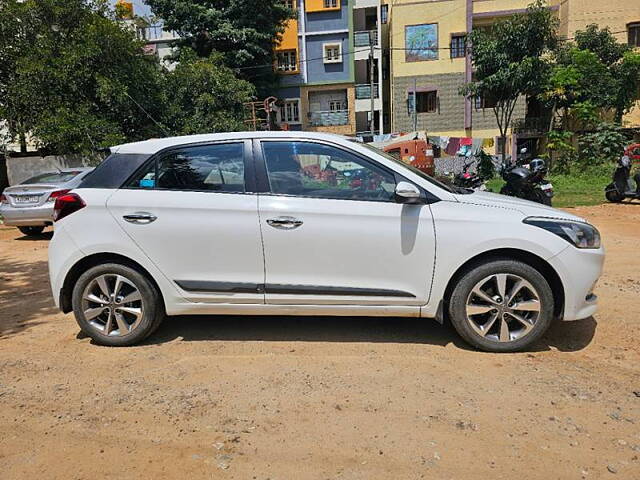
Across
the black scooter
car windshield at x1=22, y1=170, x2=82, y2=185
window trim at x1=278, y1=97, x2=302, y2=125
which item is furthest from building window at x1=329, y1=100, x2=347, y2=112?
car windshield at x1=22, y1=170, x2=82, y2=185

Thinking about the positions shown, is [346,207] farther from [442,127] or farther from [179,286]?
[442,127]

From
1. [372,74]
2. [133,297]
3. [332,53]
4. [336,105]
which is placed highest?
[332,53]

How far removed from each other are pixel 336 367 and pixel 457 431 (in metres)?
1.04

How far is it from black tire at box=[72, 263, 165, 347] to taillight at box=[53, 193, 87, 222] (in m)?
0.50

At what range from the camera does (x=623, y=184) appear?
1229 cm

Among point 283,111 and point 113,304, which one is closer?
point 113,304

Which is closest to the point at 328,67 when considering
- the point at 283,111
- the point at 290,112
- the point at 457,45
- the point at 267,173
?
the point at 290,112

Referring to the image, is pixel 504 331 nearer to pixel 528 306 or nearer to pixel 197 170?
pixel 528 306

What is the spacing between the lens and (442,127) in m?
28.7

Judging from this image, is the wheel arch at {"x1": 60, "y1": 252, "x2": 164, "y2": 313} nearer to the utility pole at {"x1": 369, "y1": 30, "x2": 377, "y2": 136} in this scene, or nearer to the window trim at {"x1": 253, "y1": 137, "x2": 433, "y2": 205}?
the window trim at {"x1": 253, "y1": 137, "x2": 433, "y2": 205}

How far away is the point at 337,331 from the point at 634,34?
29169 mm

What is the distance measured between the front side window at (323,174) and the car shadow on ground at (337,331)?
1.20 m

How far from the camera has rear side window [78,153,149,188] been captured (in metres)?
3.94

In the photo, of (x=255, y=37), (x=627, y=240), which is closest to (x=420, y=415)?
(x=627, y=240)
